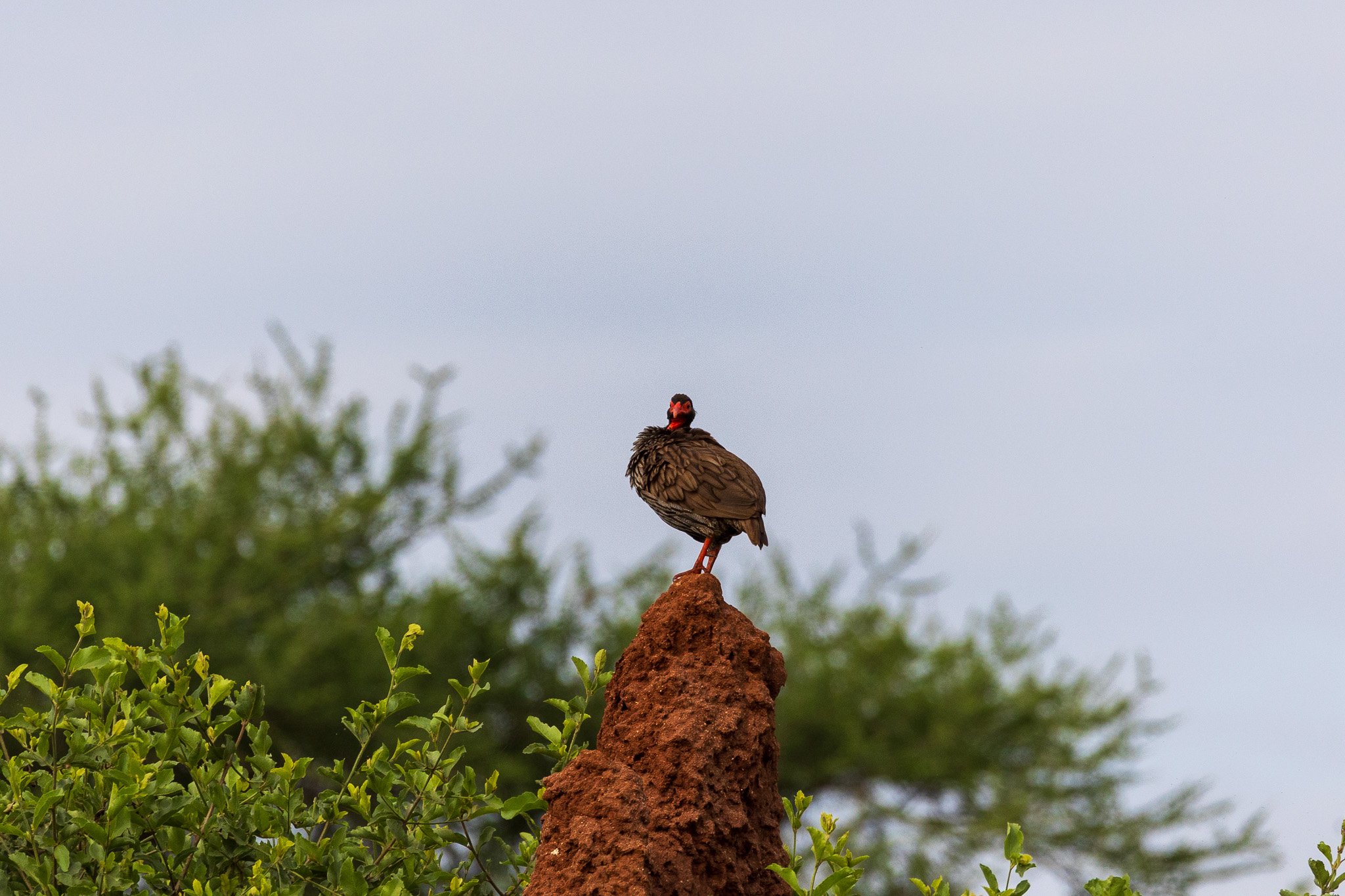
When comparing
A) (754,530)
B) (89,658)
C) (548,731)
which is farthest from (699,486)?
(89,658)

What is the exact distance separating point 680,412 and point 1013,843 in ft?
10.3

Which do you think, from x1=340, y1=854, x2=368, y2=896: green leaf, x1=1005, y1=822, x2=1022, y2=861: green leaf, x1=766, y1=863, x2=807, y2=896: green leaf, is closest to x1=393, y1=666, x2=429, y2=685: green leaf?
x1=340, y1=854, x2=368, y2=896: green leaf

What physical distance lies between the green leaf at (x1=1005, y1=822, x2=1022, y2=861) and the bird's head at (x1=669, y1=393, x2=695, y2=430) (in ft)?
9.93

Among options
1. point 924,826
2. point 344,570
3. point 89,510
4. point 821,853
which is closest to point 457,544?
point 344,570

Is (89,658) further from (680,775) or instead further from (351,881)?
(680,775)

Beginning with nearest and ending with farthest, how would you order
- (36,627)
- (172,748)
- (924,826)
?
(172,748)
(36,627)
(924,826)

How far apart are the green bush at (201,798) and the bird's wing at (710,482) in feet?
3.60

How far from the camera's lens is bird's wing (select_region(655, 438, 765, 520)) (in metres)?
6.95

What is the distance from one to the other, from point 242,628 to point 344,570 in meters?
2.36

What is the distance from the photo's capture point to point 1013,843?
5051 mm

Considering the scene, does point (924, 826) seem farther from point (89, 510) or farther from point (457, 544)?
point (89, 510)

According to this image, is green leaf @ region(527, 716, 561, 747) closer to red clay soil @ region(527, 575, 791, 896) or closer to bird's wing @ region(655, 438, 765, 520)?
red clay soil @ region(527, 575, 791, 896)

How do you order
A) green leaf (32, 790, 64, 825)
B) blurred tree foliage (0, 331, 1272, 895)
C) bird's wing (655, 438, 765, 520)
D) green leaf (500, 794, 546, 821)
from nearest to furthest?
green leaf (32, 790, 64, 825)
green leaf (500, 794, 546, 821)
bird's wing (655, 438, 765, 520)
blurred tree foliage (0, 331, 1272, 895)

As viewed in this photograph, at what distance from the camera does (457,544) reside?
78.7ft
